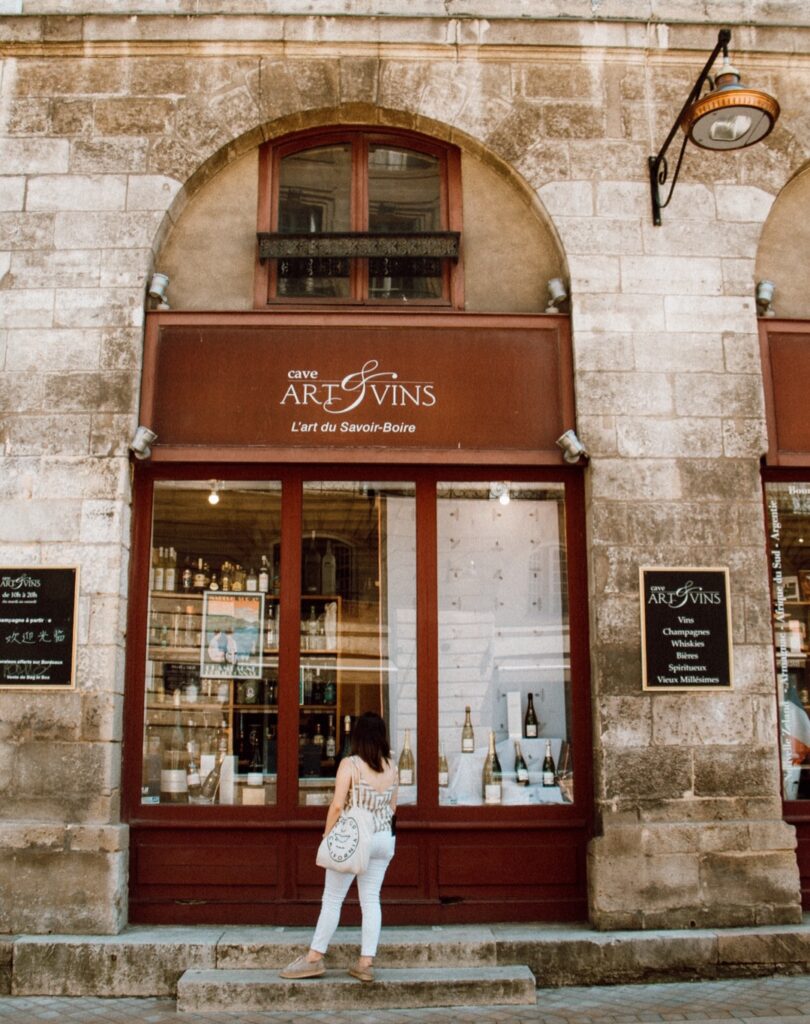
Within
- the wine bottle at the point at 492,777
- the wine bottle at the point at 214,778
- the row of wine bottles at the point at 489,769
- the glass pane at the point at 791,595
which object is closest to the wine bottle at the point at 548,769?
the row of wine bottles at the point at 489,769

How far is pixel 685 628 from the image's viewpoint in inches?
274

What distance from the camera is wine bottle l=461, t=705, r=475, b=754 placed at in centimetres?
731

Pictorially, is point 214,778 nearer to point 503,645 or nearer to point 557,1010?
point 503,645

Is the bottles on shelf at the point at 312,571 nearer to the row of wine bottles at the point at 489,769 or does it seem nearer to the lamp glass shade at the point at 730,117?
the row of wine bottles at the point at 489,769

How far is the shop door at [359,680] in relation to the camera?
6.90 meters

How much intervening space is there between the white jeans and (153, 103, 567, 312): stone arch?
4.06 meters

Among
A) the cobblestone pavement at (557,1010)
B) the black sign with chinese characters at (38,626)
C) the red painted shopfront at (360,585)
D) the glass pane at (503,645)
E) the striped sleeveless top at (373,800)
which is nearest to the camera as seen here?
the cobblestone pavement at (557,1010)

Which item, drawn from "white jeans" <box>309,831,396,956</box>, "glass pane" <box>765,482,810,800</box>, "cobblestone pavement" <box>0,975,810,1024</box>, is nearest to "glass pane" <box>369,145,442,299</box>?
"glass pane" <box>765,482,810,800</box>

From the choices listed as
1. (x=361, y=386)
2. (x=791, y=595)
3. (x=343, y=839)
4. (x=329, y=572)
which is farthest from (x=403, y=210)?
(x=343, y=839)

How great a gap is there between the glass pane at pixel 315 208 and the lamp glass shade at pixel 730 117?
2.72 meters

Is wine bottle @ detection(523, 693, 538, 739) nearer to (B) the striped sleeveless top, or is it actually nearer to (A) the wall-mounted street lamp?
(B) the striped sleeveless top

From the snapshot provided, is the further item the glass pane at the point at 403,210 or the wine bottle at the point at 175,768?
the glass pane at the point at 403,210

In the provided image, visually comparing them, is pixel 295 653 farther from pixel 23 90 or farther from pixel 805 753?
pixel 23 90

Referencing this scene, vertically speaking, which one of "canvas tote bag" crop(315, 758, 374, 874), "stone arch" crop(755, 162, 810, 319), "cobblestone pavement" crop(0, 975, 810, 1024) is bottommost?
"cobblestone pavement" crop(0, 975, 810, 1024)
